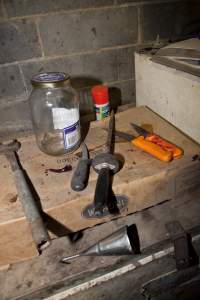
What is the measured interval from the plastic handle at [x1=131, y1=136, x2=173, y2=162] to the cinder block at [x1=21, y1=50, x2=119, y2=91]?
452 mm

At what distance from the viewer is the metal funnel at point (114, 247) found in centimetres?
60

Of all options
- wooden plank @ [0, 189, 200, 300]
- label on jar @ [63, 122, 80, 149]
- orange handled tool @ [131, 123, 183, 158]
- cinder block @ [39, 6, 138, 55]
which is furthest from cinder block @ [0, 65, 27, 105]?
wooden plank @ [0, 189, 200, 300]

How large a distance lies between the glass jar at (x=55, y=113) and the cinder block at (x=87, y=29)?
0.92ft

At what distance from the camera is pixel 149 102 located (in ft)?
3.29

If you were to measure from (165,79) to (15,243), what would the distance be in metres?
0.66

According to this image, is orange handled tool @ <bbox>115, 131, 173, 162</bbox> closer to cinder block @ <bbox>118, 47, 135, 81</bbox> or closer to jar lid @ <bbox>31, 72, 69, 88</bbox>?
jar lid @ <bbox>31, 72, 69, 88</bbox>

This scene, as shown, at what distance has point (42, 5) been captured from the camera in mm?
919

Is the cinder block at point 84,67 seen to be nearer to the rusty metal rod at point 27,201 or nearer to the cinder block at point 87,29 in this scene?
the cinder block at point 87,29

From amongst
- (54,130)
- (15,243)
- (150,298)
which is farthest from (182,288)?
(54,130)

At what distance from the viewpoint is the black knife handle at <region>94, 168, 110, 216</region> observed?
54cm

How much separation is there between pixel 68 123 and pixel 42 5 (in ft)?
1.62

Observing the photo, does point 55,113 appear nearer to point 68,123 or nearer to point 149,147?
point 68,123

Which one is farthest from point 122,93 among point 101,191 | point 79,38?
point 101,191

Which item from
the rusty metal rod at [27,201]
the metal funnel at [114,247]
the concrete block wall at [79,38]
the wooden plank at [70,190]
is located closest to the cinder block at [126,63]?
the concrete block wall at [79,38]
